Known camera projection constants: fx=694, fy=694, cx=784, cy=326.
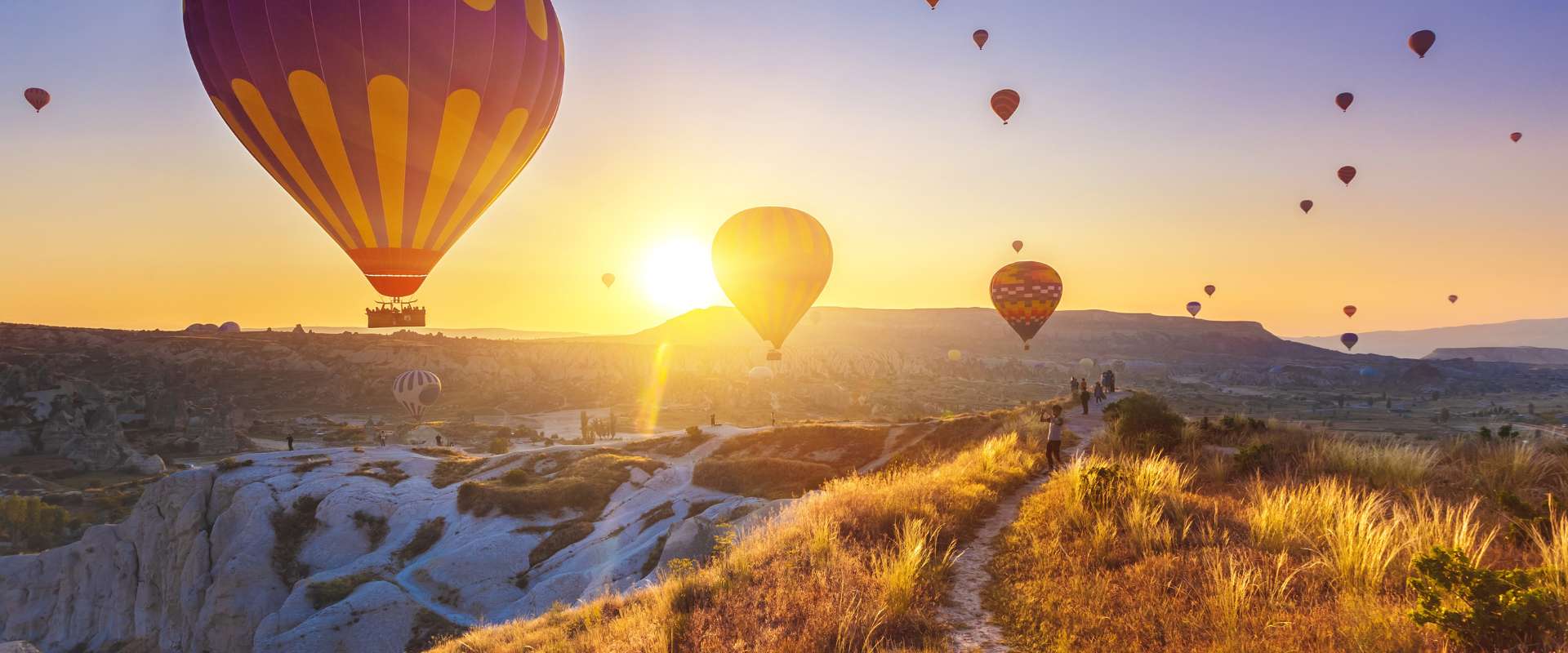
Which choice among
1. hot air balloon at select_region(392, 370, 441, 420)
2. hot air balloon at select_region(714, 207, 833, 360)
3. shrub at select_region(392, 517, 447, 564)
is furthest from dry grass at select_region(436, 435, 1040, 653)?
hot air balloon at select_region(392, 370, 441, 420)

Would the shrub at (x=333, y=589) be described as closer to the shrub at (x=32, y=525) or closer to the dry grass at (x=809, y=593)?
the dry grass at (x=809, y=593)

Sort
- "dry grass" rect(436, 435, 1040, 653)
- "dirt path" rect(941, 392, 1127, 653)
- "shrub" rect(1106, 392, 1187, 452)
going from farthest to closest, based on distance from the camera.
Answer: "shrub" rect(1106, 392, 1187, 452) → "dirt path" rect(941, 392, 1127, 653) → "dry grass" rect(436, 435, 1040, 653)

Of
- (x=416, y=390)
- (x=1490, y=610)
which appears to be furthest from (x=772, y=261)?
(x=416, y=390)

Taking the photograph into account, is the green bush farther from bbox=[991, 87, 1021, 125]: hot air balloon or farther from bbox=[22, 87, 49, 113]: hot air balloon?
bbox=[22, 87, 49, 113]: hot air balloon

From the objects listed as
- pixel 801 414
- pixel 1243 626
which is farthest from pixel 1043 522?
pixel 801 414

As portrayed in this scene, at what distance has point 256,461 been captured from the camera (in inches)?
1422

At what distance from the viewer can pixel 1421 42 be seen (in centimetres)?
4122

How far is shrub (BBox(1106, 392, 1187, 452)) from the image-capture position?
18453 mm

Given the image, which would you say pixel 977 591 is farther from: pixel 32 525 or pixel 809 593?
pixel 32 525

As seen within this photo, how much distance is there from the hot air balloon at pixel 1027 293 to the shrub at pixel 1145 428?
2808 cm

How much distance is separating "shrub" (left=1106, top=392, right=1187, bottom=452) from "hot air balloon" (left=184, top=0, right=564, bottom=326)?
73.2ft

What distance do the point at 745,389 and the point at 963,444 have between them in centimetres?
9194

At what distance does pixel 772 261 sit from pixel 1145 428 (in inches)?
927

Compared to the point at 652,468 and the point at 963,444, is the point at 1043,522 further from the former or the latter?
the point at 652,468
